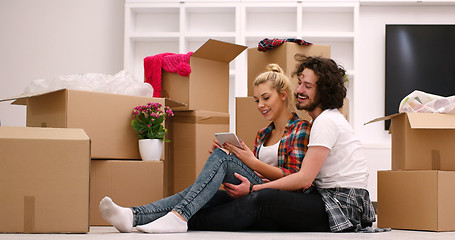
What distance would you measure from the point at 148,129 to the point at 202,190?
621 millimetres

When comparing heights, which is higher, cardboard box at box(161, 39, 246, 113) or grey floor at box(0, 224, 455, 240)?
cardboard box at box(161, 39, 246, 113)

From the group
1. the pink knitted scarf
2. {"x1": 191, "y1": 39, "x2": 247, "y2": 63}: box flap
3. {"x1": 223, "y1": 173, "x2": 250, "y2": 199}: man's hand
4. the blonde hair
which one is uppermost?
{"x1": 191, "y1": 39, "x2": 247, "y2": 63}: box flap

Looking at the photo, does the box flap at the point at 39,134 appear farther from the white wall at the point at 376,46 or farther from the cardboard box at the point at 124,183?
the white wall at the point at 376,46

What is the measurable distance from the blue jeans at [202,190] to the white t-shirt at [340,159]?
27 cm

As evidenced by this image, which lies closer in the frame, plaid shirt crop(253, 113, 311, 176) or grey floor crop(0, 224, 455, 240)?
grey floor crop(0, 224, 455, 240)

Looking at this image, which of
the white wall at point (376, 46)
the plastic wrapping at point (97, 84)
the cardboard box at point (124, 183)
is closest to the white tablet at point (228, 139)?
the cardboard box at point (124, 183)

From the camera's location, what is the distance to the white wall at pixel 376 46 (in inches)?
169

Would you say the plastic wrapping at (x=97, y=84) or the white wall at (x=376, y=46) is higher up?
the white wall at (x=376, y=46)

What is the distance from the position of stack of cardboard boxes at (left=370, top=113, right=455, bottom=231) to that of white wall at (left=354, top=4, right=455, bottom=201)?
1789 millimetres

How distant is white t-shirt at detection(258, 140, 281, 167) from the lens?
224 cm

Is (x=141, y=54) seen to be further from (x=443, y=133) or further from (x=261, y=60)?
(x=443, y=133)

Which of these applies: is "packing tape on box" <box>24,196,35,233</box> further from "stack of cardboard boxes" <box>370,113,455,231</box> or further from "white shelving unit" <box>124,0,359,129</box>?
"white shelving unit" <box>124,0,359,129</box>

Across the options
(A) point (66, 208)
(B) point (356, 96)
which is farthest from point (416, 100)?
(B) point (356, 96)

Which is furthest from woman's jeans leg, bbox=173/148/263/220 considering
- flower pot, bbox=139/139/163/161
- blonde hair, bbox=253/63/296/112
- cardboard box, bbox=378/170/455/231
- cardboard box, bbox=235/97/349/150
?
cardboard box, bbox=235/97/349/150
